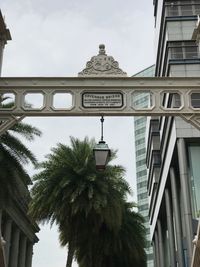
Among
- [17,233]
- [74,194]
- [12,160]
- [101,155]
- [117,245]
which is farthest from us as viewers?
[17,233]

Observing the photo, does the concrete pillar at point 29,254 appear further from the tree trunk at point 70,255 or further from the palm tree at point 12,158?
the palm tree at point 12,158

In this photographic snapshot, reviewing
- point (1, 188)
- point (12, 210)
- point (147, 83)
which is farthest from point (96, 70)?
point (12, 210)

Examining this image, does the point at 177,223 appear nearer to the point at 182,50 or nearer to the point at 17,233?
the point at 182,50

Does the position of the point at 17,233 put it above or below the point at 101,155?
above

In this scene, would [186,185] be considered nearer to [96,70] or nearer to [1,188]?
[1,188]

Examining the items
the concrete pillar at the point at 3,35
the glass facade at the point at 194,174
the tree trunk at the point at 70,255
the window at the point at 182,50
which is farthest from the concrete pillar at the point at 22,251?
the concrete pillar at the point at 3,35

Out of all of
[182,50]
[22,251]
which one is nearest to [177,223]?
[182,50]

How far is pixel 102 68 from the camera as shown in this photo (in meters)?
10.2

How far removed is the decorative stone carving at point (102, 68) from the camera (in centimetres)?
1014

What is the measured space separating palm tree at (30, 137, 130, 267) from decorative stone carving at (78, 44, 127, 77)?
1861 centimetres

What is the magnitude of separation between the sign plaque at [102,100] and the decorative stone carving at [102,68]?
41cm

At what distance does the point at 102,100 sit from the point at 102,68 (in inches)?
29.8

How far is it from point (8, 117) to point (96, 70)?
2057 millimetres

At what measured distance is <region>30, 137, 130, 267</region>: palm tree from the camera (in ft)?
94.6
